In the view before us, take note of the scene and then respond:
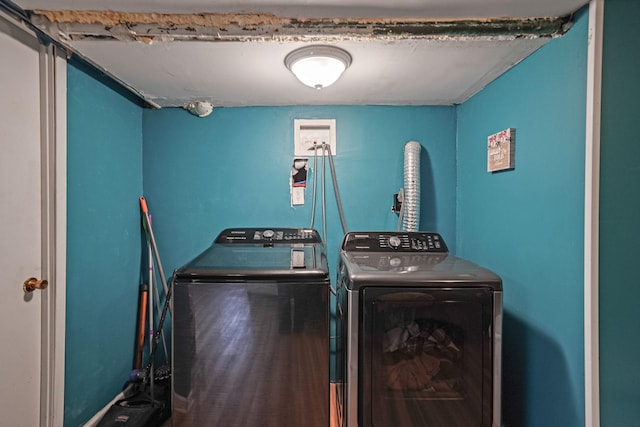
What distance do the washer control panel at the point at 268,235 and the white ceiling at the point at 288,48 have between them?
0.91 metres

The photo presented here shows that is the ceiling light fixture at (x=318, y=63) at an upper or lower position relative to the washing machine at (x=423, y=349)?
upper

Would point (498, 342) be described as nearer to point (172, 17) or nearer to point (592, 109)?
point (592, 109)

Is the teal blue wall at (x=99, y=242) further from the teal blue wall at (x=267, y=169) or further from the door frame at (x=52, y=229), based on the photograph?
the teal blue wall at (x=267, y=169)

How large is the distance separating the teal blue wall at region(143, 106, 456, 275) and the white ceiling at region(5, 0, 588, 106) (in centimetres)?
17

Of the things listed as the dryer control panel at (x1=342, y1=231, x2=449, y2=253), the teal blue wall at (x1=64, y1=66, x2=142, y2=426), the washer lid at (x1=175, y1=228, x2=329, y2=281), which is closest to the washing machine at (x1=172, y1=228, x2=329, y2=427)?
the washer lid at (x1=175, y1=228, x2=329, y2=281)

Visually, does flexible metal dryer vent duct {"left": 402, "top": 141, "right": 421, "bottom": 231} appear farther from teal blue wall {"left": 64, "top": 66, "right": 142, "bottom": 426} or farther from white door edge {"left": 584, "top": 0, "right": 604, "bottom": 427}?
teal blue wall {"left": 64, "top": 66, "right": 142, "bottom": 426}

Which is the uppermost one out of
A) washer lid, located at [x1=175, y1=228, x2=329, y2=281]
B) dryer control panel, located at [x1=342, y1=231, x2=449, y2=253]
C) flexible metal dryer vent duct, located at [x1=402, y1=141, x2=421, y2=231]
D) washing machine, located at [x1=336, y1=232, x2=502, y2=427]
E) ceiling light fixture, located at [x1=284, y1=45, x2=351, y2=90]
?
ceiling light fixture, located at [x1=284, y1=45, x2=351, y2=90]

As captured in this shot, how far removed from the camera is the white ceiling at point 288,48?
1.11 m

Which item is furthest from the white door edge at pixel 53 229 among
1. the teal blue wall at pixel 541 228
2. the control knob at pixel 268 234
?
the teal blue wall at pixel 541 228

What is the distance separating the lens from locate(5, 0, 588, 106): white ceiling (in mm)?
1114

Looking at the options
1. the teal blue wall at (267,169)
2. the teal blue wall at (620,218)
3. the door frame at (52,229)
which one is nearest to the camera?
the teal blue wall at (620,218)

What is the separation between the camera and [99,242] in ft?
5.59

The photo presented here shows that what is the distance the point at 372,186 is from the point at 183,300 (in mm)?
1480

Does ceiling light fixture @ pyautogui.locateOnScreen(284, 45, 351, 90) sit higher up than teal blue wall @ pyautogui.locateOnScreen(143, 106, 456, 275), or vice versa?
ceiling light fixture @ pyautogui.locateOnScreen(284, 45, 351, 90)
